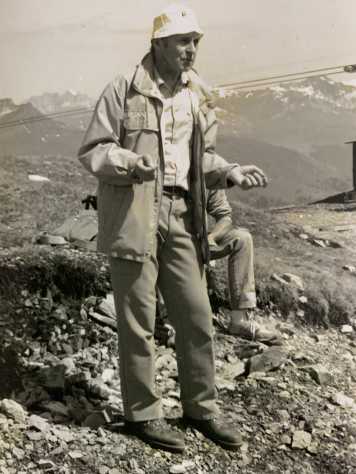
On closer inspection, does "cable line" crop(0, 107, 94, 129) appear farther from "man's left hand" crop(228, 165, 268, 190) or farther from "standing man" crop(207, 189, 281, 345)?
"man's left hand" crop(228, 165, 268, 190)

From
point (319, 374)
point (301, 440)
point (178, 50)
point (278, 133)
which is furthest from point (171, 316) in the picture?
point (278, 133)

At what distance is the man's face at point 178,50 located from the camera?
94.3 inches

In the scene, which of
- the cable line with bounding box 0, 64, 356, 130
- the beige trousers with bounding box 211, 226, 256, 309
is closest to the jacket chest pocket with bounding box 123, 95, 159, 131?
the beige trousers with bounding box 211, 226, 256, 309

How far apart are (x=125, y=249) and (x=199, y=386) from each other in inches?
24.4

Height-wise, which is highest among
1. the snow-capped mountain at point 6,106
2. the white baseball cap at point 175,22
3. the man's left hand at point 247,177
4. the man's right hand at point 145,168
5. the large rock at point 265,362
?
the white baseball cap at point 175,22

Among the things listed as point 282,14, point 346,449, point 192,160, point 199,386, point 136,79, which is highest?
point 282,14

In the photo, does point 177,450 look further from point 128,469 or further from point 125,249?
point 125,249

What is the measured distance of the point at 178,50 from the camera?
2396 millimetres

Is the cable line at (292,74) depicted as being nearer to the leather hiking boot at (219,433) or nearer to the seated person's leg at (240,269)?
the seated person's leg at (240,269)

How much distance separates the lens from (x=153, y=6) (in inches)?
139

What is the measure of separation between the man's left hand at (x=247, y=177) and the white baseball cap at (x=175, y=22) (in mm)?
498

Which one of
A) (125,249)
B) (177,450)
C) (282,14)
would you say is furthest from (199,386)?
(282,14)

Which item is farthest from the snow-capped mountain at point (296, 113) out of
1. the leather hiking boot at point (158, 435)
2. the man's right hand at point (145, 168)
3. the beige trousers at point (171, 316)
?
the leather hiking boot at point (158, 435)

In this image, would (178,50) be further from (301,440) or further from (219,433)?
(301,440)
